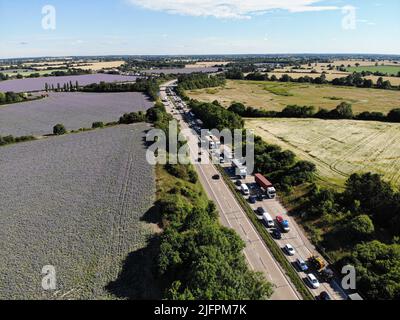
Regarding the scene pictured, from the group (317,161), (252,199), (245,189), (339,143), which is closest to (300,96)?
(339,143)

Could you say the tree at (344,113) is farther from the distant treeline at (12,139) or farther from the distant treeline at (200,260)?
the distant treeline at (12,139)

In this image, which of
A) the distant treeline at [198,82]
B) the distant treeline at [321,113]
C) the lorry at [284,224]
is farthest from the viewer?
the distant treeline at [198,82]

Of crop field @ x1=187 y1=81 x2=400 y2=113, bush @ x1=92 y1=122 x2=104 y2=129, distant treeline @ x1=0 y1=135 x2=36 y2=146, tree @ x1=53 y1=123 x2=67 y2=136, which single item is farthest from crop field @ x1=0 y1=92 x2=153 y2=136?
crop field @ x1=187 y1=81 x2=400 y2=113

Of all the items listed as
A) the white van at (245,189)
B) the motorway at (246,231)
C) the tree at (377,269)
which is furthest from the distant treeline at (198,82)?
the tree at (377,269)

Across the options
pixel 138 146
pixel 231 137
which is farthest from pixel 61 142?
pixel 231 137

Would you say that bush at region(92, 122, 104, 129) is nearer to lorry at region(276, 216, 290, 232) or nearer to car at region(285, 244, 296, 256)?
lorry at region(276, 216, 290, 232)
